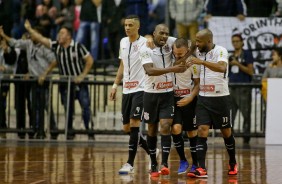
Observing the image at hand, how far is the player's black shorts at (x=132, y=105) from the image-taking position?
14.6 m

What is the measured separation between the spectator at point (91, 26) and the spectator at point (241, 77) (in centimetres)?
362

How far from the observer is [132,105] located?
14719 millimetres

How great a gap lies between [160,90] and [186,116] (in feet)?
2.11

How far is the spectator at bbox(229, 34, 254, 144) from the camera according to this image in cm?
2064

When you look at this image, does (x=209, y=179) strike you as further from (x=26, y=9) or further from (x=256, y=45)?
(x=26, y=9)

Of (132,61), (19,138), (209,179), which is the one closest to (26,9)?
(19,138)

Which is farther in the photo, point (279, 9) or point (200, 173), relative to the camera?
point (279, 9)

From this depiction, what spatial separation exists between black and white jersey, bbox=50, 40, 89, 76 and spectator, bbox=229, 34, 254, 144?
10.3 ft

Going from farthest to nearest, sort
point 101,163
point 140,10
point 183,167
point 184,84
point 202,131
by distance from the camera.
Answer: point 140,10 < point 101,163 < point 183,167 < point 184,84 < point 202,131

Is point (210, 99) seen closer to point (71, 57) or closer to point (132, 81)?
point (132, 81)

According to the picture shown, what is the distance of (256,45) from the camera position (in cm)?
2183

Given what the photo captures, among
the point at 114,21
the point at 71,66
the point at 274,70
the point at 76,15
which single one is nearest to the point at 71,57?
the point at 71,66

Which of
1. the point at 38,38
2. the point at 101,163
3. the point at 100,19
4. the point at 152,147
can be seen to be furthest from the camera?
the point at 100,19

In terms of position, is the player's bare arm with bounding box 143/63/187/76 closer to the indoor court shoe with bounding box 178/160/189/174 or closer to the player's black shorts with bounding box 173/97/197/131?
the player's black shorts with bounding box 173/97/197/131
